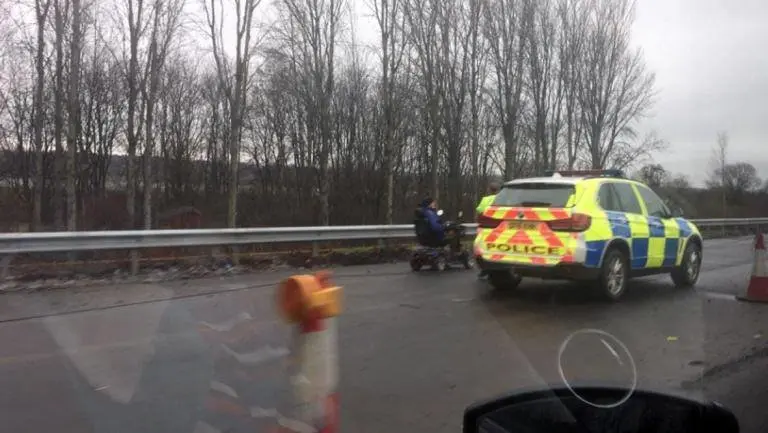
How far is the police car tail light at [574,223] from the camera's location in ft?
26.1

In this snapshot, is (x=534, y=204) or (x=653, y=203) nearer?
(x=534, y=204)

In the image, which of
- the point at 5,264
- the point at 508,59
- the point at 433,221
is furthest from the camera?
the point at 508,59

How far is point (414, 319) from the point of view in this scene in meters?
7.46

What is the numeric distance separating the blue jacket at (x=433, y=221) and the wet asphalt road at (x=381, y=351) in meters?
2.31

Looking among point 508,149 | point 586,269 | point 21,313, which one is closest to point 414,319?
point 586,269

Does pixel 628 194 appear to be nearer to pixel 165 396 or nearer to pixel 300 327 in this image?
pixel 165 396

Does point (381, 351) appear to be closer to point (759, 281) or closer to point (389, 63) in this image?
point (759, 281)

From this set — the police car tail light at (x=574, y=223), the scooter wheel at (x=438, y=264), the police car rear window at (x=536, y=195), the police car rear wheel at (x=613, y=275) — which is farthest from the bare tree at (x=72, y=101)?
the police car rear wheel at (x=613, y=275)

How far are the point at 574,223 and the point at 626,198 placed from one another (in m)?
1.46

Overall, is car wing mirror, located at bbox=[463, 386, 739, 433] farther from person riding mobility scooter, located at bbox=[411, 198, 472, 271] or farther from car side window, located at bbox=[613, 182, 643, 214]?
person riding mobility scooter, located at bbox=[411, 198, 472, 271]

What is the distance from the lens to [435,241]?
486 inches

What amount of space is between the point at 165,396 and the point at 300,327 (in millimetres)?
2998

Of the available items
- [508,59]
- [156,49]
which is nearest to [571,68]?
[508,59]

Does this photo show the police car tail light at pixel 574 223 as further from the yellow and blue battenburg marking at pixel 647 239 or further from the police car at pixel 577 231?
the yellow and blue battenburg marking at pixel 647 239
